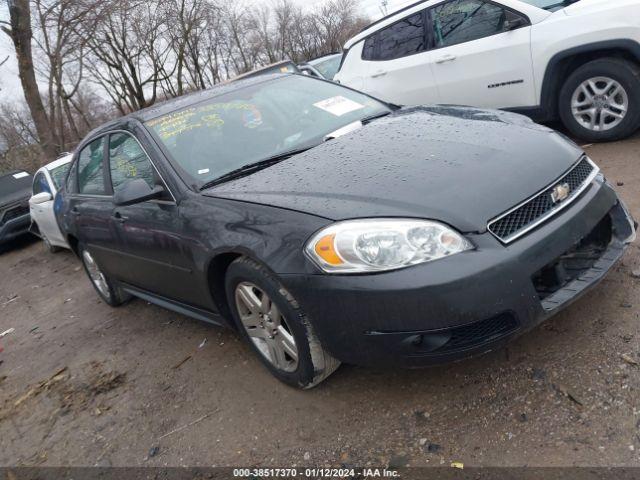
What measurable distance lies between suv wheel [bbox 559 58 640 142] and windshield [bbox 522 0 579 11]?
0.68 meters

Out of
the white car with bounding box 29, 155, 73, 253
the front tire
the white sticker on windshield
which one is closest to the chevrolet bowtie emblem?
the white sticker on windshield

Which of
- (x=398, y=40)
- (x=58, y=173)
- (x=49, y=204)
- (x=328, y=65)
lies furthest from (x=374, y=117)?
(x=328, y=65)

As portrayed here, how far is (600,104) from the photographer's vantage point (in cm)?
504

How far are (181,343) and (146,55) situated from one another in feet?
119

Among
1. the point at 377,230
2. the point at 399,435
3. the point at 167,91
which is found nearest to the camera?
the point at 377,230

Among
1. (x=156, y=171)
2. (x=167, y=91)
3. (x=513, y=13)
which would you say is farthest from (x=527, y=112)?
(x=167, y=91)

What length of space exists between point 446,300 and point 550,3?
442 centimetres

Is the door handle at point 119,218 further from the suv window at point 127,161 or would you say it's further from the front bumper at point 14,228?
the front bumper at point 14,228

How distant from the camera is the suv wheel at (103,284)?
478 centimetres

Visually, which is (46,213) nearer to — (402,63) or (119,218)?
(119,218)

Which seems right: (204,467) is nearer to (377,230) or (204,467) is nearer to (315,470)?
(315,470)

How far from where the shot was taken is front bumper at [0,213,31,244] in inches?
403

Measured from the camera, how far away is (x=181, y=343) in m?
3.90

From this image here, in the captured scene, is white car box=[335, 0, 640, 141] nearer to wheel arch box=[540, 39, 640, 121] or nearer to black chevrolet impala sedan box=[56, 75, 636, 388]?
wheel arch box=[540, 39, 640, 121]
